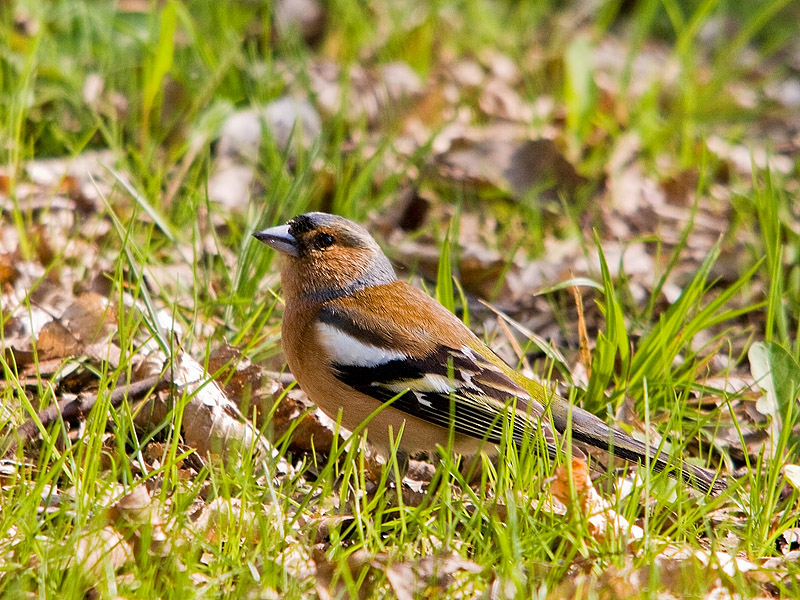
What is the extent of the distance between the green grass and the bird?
181 millimetres

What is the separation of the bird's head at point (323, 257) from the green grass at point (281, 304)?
0.15m

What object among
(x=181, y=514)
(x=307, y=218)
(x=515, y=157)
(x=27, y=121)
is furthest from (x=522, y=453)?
(x=27, y=121)

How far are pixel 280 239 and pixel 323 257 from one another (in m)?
0.20

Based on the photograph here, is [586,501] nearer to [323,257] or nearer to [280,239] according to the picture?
[323,257]

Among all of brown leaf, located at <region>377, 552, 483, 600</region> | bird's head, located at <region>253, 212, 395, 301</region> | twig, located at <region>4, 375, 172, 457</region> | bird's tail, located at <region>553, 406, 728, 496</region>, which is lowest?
twig, located at <region>4, 375, 172, 457</region>

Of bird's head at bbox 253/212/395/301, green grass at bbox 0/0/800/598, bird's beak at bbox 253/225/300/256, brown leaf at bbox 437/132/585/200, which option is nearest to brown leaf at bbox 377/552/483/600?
green grass at bbox 0/0/800/598

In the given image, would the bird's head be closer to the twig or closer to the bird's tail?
the twig

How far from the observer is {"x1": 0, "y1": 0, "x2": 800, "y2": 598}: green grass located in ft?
9.04

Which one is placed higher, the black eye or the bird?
the black eye

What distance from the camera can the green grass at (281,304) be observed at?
2.75m

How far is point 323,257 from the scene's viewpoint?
4.06 m

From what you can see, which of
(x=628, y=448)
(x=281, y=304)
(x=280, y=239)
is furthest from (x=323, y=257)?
(x=628, y=448)

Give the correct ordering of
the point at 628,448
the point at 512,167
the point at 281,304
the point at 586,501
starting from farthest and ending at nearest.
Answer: the point at 512,167 → the point at 281,304 → the point at 628,448 → the point at 586,501

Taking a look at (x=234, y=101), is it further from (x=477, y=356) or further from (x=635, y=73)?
(x=635, y=73)
